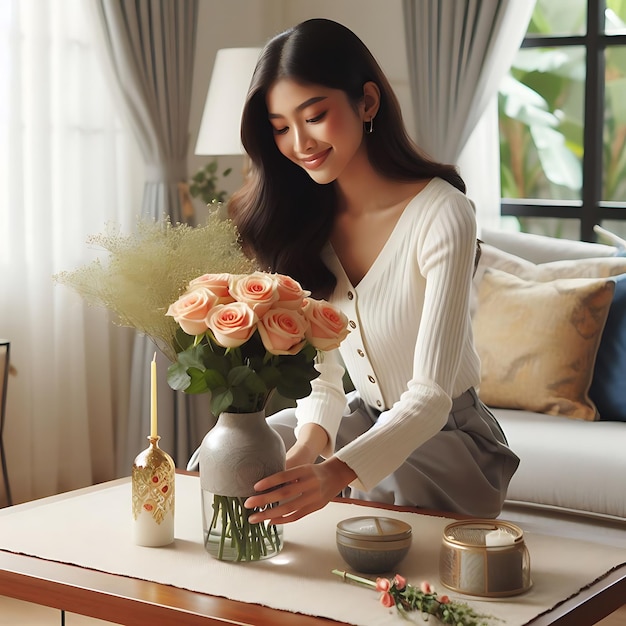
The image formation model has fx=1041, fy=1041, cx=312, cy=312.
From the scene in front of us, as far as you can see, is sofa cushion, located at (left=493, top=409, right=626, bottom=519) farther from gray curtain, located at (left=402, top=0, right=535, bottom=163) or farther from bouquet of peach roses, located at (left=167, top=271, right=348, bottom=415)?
gray curtain, located at (left=402, top=0, right=535, bottom=163)

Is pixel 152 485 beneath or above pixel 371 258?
beneath

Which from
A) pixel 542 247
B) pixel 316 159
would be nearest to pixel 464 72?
pixel 542 247

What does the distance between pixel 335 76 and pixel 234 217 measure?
0.45 metres

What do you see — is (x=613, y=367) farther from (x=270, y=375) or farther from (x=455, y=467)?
(x=270, y=375)

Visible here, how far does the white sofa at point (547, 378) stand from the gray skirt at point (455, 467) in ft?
2.48

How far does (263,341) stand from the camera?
4.99 feet

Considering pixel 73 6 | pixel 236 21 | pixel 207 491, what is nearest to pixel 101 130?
pixel 73 6

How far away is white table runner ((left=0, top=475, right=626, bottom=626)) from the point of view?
4.71 ft

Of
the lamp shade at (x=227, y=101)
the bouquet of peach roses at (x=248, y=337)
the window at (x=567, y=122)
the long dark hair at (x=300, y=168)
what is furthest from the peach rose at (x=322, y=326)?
the window at (x=567, y=122)

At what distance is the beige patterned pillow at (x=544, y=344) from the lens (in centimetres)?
324

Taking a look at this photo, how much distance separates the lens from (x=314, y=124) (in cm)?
193

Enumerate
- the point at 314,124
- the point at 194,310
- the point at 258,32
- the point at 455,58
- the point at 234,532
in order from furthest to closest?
the point at 258,32 → the point at 455,58 → the point at 314,124 → the point at 234,532 → the point at 194,310

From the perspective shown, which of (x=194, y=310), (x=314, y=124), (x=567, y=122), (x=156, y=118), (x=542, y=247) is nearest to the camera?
(x=194, y=310)

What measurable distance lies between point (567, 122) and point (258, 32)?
1.57 m
